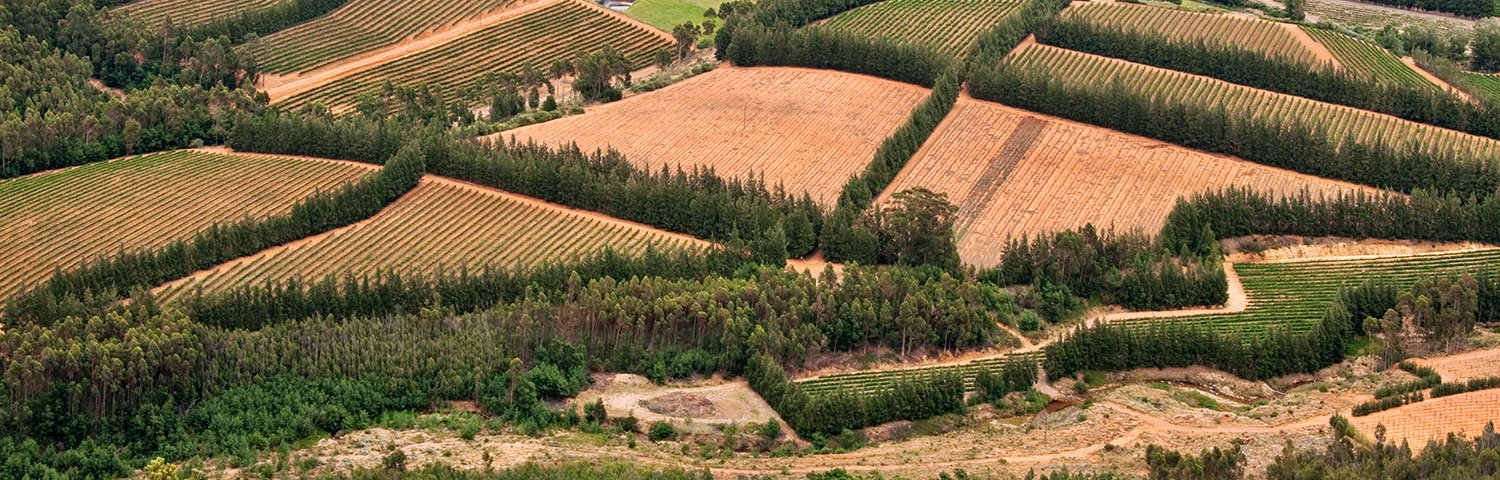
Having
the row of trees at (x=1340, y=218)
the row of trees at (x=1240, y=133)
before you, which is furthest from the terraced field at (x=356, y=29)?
the row of trees at (x=1340, y=218)

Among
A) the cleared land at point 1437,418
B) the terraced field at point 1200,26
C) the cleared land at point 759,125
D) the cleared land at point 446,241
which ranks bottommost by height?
the cleared land at point 446,241

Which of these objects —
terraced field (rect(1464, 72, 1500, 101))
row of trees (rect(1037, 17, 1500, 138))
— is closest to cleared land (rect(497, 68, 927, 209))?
row of trees (rect(1037, 17, 1500, 138))

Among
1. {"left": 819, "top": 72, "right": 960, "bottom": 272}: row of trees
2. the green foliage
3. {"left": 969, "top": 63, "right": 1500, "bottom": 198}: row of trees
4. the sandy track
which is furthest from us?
the sandy track

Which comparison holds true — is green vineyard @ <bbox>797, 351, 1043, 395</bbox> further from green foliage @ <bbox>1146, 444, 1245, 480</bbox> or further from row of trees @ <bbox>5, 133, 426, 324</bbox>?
row of trees @ <bbox>5, 133, 426, 324</bbox>

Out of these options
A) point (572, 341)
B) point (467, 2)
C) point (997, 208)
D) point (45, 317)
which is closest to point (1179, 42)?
point (997, 208)

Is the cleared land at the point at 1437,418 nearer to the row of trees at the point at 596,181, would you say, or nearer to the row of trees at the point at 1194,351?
the row of trees at the point at 1194,351

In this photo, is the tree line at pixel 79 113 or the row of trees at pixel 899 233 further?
the tree line at pixel 79 113

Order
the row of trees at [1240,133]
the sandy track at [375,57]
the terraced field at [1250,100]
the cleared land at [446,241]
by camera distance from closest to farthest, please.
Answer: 1. the cleared land at [446,241]
2. the row of trees at [1240,133]
3. the terraced field at [1250,100]
4. the sandy track at [375,57]
